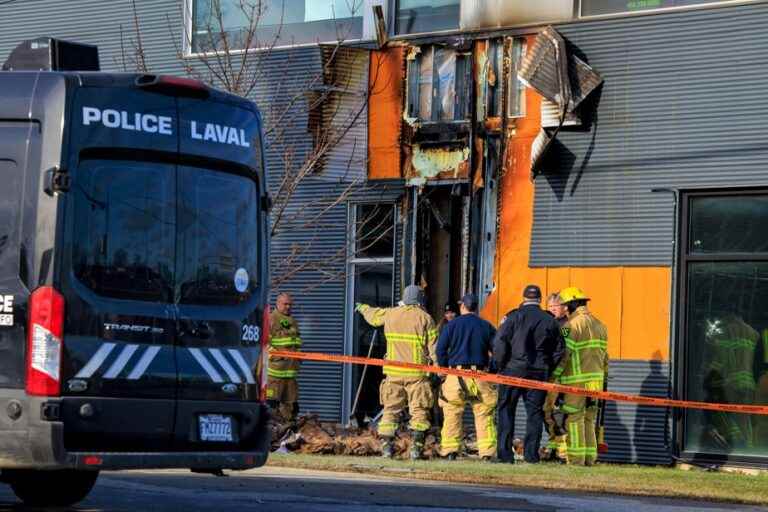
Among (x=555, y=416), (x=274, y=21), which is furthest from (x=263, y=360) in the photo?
(x=274, y=21)

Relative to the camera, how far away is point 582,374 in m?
18.1

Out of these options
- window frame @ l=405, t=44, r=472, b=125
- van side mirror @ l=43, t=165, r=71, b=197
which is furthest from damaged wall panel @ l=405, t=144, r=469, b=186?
van side mirror @ l=43, t=165, r=71, b=197

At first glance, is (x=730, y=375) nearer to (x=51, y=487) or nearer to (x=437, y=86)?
(x=437, y=86)

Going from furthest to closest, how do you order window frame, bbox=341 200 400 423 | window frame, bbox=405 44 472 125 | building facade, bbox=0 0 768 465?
window frame, bbox=341 200 400 423
window frame, bbox=405 44 472 125
building facade, bbox=0 0 768 465

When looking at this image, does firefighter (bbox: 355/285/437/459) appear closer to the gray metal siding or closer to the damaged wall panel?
the gray metal siding

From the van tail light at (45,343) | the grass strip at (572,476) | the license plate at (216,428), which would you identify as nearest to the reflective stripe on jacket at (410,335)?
the grass strip at (572,476)

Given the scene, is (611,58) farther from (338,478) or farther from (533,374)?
(338,478)

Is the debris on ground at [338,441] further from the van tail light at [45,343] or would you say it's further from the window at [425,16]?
the van tail light at [45,343]

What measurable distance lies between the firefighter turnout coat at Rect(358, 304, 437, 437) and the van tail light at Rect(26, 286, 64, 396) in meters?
8.76

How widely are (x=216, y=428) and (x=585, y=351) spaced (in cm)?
820

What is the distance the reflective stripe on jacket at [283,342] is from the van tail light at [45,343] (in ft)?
33.4

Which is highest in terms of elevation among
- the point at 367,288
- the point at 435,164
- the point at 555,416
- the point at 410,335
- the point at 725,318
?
the point at 435,164

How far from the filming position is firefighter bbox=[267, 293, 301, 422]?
19781 millimetres

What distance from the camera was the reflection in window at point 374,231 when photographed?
21.0m
